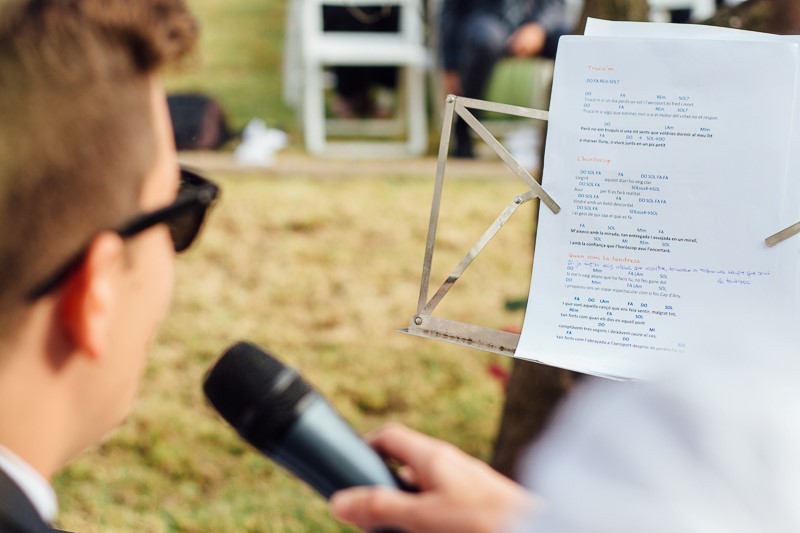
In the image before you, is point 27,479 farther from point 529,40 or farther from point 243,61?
point 243,61

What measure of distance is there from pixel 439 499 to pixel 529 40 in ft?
14.9

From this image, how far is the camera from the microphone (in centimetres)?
123

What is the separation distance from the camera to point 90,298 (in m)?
0.89

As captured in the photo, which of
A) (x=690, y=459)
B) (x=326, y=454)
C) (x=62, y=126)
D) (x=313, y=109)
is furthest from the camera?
(x=313, y=109)

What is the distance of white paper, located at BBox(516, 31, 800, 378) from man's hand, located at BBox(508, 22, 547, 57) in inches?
168

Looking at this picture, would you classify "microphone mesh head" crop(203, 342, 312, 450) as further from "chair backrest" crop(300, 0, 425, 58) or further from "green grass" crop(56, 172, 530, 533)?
"chair backrest" crop(300, 0, 425, 58)

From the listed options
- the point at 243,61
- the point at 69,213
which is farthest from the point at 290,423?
the point at 243,61

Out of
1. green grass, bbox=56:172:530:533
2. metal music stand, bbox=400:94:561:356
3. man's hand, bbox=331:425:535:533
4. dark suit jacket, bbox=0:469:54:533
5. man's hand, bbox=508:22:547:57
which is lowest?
green grass, bbox=56:172:530:533

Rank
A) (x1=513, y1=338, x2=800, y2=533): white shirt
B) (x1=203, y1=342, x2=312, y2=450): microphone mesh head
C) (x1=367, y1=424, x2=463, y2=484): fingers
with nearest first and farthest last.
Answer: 1. (x1=513, y1=338, x2=800, y2=533): white shirt
2. (x1=367, y1=424, x2=463, y2=484): fingers
3. (x1=203, y1=342, x2=312, y2=450): microphone mesh head

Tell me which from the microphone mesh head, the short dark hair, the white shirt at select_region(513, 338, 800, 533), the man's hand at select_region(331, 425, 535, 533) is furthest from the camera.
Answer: the microphone mesh head

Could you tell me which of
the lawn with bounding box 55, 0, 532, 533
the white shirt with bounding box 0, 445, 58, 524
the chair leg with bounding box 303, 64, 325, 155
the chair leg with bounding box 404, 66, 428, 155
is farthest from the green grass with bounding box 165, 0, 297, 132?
the white shirt with bounding box 0, 445, 58, 524

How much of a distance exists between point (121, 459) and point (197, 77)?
4.53 meters

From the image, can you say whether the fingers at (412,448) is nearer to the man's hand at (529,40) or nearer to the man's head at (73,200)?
the man's head at (73,200)

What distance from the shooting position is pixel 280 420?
132 centimetres
